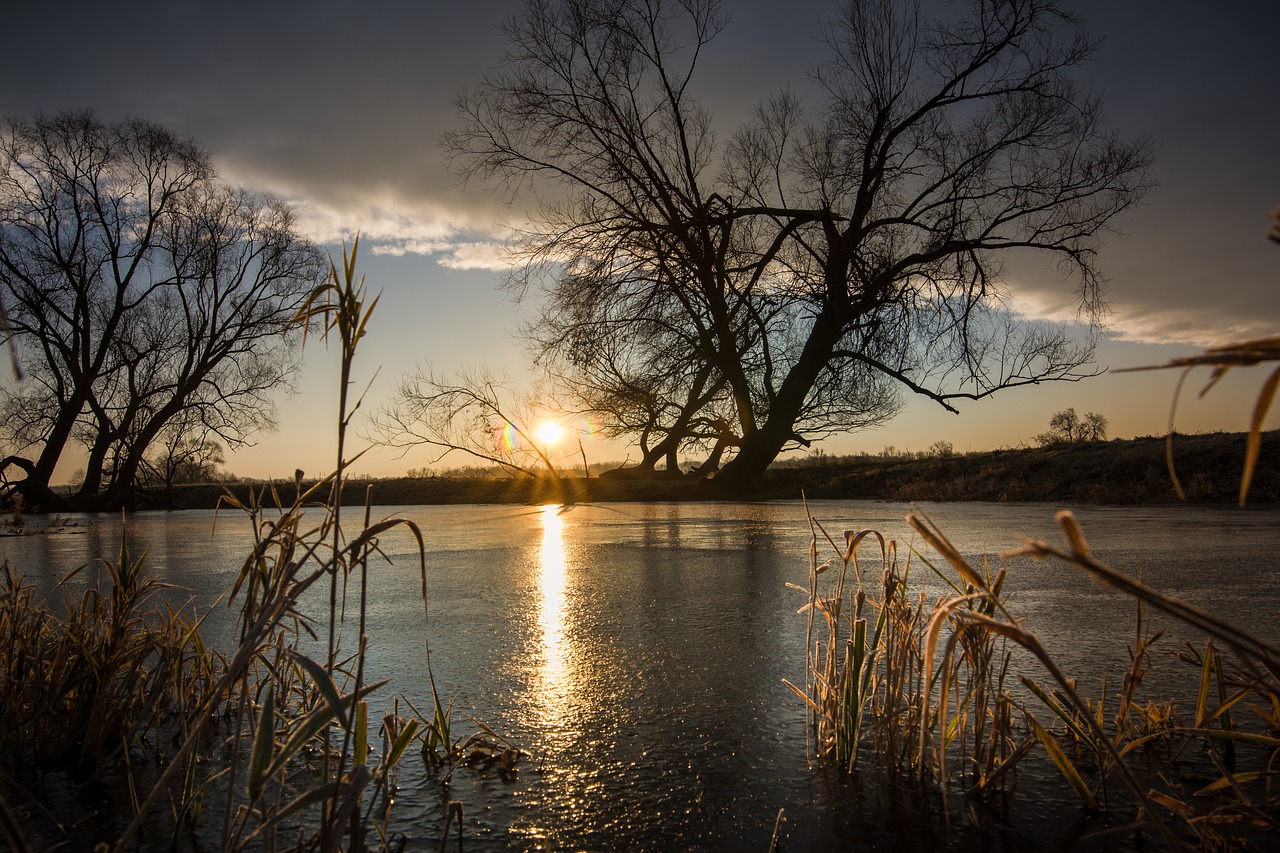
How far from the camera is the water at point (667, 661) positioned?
5.60 ft

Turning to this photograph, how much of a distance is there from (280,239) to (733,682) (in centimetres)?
2385

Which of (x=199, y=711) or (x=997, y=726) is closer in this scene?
(x=997, y=726)

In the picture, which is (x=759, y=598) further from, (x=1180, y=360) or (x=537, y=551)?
(x=1180, y=360)

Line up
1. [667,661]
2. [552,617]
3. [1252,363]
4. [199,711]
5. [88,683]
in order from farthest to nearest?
[552,617]
[667,661]
[88,683]
[199,711]
[1252,363]

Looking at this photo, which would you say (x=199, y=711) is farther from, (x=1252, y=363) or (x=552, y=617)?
(x=1252, y=363)

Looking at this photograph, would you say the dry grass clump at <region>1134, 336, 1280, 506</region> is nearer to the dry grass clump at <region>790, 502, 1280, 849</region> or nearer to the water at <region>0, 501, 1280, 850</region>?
the dry grass clump at <region>790, 502, 1280, 849</region>

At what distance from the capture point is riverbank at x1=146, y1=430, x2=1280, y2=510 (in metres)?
11.2

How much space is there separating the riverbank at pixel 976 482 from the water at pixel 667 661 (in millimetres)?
3903

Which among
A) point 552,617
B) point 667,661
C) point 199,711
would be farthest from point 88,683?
point 552,617

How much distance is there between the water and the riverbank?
154 inches

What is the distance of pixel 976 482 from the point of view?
1360cm

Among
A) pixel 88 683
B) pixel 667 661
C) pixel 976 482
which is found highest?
pixel 976 482

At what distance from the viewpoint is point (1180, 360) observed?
71 cm

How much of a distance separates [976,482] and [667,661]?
38.9 feet
